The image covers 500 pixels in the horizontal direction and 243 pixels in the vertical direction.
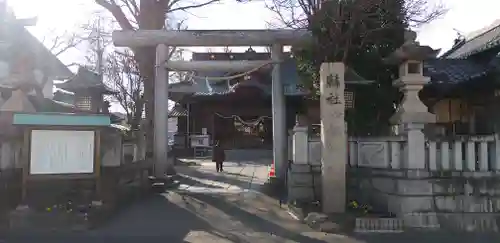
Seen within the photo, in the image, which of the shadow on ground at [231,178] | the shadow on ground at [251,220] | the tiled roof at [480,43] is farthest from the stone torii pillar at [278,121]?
the tiled roof at [480,43]

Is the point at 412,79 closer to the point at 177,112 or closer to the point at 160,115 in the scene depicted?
the point at 160,115

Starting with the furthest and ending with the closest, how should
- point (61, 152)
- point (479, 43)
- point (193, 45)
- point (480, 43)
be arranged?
point (479, 43) < point (480, 43) < point (193, 45) < point (61, 152)

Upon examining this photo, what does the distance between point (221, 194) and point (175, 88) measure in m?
20.2

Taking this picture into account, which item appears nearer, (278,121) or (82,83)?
(82,83)

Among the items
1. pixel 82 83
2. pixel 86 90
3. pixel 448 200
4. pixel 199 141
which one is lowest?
pixel 448 200

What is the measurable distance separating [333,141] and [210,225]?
3.13m

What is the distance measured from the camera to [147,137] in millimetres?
18141

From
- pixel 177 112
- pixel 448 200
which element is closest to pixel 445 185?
pixel 448 200

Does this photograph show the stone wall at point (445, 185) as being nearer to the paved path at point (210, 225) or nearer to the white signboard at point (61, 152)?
the paved path at point (210, 225)

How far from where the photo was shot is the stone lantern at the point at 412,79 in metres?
9.54

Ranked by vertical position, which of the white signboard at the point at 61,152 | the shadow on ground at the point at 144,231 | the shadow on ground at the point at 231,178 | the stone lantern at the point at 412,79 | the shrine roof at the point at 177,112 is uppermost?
the shrine roof at the point at 177,112

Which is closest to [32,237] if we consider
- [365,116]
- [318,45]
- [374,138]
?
[374,138]

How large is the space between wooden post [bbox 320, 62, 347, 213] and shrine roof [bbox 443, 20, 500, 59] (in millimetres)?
7744

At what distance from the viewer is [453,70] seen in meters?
15.9
